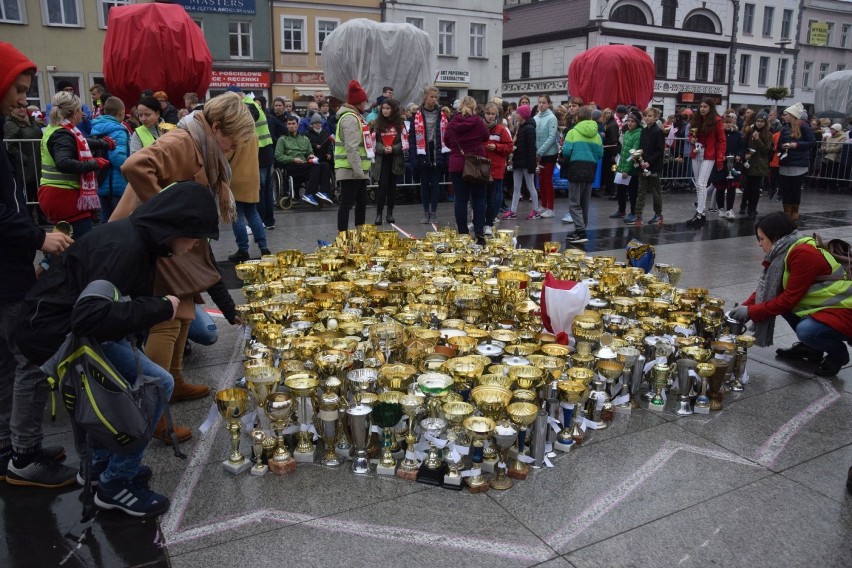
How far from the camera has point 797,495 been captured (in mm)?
3070

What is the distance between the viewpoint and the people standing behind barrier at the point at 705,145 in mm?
10930

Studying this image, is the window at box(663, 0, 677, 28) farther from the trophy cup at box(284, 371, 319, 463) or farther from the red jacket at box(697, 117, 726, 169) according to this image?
the trophy cup at box(284, 371, 319, 463)

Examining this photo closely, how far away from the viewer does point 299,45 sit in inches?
1249

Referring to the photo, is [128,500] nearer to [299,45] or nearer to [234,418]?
[234,418]

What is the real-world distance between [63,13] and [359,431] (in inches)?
1147

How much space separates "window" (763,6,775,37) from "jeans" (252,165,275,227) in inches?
1818

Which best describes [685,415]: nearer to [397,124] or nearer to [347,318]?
[347,318]

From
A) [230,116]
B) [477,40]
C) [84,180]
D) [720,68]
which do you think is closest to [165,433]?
[230,116]

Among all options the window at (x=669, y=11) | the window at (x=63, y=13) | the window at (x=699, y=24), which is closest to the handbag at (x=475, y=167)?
the window at (x=63, y=13)

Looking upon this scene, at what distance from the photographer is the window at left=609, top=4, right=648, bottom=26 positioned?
129 feet

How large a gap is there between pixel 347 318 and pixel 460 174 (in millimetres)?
4724

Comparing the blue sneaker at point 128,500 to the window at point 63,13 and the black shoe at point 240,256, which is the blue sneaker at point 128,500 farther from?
the window at point 63,13

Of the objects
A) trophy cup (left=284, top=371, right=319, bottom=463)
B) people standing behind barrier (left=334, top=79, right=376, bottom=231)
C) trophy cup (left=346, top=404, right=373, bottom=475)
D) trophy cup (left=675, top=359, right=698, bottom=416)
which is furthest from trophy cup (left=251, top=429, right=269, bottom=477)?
people standing behind barrier (left=334, top=79, right=376, bottom=231)

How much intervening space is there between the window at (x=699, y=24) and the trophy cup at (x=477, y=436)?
146 ft
